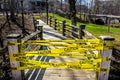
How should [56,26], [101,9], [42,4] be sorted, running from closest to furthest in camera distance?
1. [56,26]
2. [42,4]
3. [101,9]

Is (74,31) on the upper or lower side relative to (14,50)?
lower

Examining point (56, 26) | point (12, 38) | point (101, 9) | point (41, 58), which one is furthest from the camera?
point (101, 9)

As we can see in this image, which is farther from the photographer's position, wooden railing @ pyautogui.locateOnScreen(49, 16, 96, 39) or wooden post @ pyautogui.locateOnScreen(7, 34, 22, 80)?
wooden railing @ pyautogui.locateOnScreen(49, 16, 96, 39)

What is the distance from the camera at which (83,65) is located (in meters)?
6.19

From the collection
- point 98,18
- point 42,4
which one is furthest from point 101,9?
point 98,18

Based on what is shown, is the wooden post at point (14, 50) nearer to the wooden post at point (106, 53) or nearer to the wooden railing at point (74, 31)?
the wooden post at point (106, 53)

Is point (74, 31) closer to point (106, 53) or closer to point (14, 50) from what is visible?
point (106, 53)

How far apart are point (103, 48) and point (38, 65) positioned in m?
1.90

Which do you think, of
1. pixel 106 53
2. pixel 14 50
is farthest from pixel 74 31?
pixel 14 50

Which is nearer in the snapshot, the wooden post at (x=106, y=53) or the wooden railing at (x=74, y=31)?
the wooden post at (x=106, y=53)

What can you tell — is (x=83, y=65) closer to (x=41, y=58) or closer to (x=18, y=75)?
(x=18, y=75)

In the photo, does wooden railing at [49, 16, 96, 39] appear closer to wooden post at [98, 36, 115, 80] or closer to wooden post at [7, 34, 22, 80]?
wooden post at [98, 36, 115, 80]

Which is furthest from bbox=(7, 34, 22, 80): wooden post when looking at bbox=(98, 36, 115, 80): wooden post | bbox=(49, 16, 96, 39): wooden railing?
bbox=(49, 16, 96, 39): wooden railing

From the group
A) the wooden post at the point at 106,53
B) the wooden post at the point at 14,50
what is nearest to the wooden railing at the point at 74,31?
the wooden post at the point at 106,53
